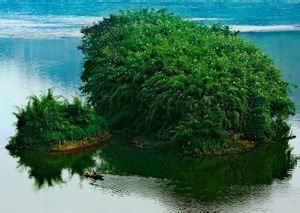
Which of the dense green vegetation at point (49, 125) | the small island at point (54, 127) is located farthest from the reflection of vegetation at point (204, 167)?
the dense green vegetation at point (49, 125)

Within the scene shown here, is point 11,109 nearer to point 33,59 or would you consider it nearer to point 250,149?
point 250,149

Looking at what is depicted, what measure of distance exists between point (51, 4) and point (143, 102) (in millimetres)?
135511

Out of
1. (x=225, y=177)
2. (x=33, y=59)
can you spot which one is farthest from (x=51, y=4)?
(x=225, y=177)

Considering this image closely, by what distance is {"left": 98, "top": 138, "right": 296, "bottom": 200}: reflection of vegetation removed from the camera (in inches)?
1598

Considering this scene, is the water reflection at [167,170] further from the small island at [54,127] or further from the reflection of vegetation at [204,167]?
the small island at [54,127]

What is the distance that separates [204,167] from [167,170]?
226cm

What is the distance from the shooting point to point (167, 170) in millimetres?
43125

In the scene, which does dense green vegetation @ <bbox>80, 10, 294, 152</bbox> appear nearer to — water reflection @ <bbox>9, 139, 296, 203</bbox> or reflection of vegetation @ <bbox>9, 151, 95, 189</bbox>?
water reflection @ <bbox>9, 139, 296, 203</bbox>

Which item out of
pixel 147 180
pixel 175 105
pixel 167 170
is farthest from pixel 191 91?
pixel 147 180

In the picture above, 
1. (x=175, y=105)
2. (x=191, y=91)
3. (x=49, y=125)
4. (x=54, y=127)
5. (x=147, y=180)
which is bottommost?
(x=147, y=180)

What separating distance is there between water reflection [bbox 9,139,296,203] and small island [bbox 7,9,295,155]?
1.26m

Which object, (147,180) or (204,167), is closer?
(147,180)

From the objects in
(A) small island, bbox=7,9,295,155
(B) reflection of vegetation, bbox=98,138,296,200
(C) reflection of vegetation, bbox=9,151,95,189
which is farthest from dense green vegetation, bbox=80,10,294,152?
(C) reflection of vegetation, bbox=9,151,95,189

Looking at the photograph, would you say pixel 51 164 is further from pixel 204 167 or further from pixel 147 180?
pixel 204 167
